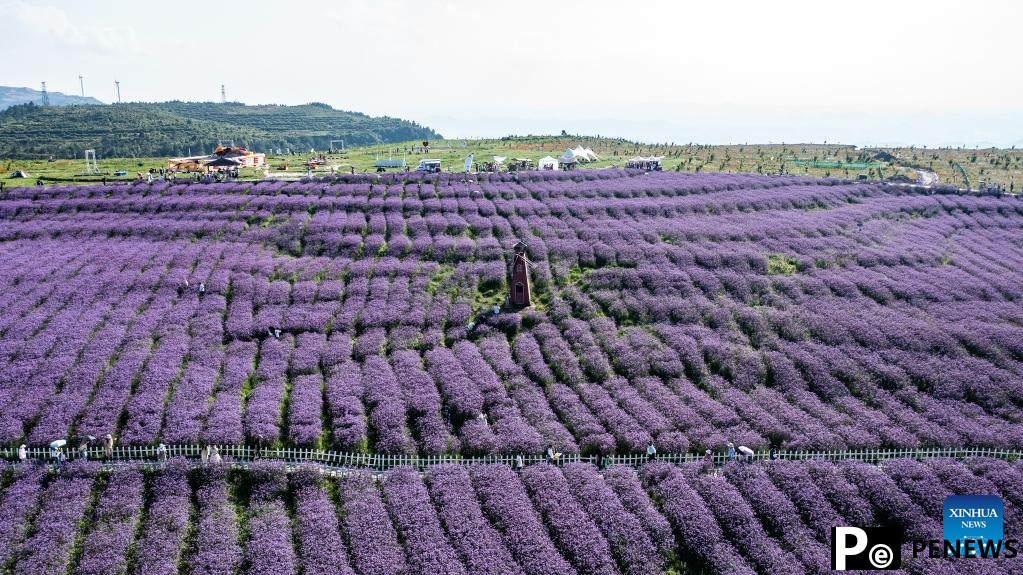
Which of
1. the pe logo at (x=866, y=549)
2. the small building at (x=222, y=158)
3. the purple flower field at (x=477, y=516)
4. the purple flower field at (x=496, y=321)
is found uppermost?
the small building at (x=222, y=158)

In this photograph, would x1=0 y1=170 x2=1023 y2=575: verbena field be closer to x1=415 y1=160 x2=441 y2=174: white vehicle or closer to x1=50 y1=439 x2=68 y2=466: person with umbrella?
x1=50 y1=439 x2=68 y2=466: person with umbrella

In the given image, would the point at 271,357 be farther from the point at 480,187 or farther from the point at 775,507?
the point at 480,187

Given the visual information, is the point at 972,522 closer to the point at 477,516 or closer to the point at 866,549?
the point at 866,549

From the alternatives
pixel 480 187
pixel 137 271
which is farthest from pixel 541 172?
pixel 137 271

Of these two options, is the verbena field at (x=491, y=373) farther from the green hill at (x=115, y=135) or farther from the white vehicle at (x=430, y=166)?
the green hill at (x=115, y=135)

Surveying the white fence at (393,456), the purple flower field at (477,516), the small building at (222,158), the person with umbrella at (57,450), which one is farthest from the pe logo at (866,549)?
the small building at (222,158)

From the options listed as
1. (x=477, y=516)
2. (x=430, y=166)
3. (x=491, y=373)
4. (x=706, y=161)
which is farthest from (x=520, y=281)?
(x=706, y=161)
